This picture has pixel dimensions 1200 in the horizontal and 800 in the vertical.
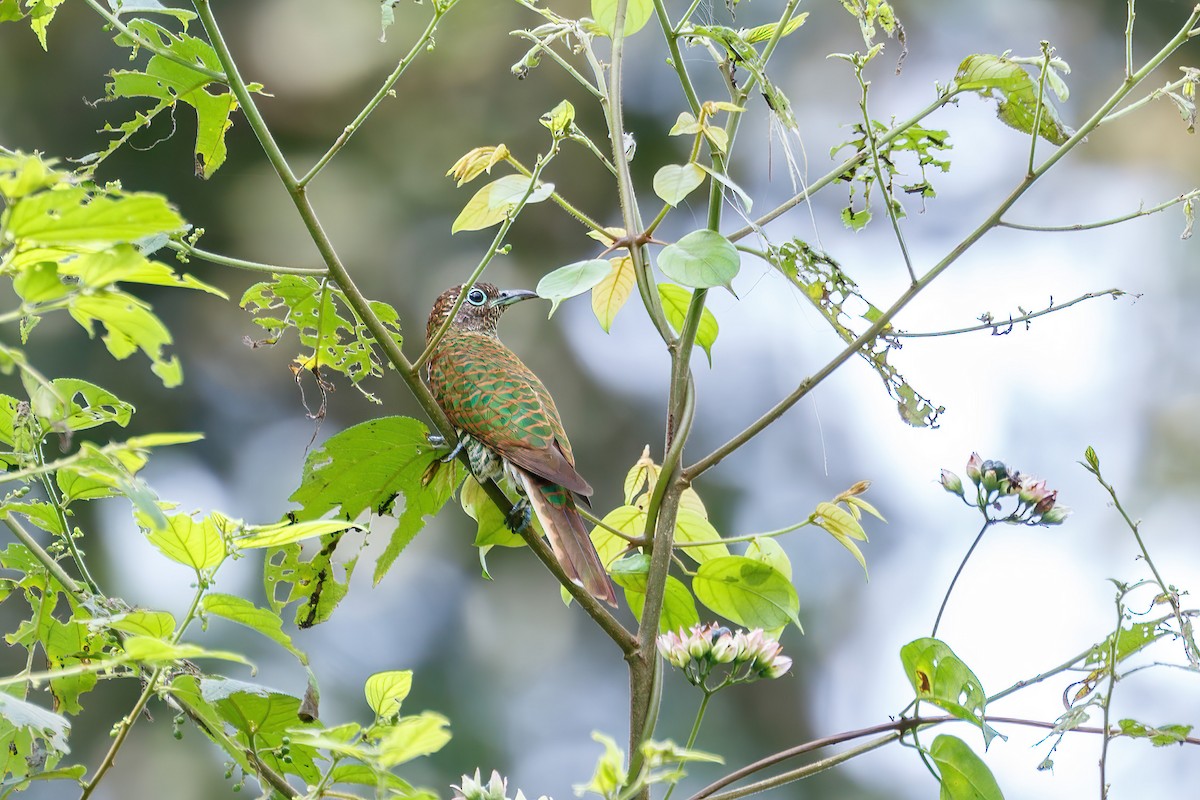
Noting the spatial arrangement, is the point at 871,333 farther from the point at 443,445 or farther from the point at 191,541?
the point at 191,541

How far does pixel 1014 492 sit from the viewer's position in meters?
1.34

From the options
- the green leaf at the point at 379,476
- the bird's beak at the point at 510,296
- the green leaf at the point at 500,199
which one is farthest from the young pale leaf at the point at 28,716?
the bird's beak at the point at 510,296

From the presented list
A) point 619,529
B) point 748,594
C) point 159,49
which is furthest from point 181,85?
point 748,594

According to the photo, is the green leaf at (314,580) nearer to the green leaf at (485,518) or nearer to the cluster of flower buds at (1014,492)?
the green leaf at (485,518)

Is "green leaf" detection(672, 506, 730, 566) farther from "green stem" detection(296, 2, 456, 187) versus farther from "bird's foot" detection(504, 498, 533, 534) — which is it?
"green stem" detection(296, 2, 456, 187)

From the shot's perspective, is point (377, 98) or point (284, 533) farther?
point (377, 98)

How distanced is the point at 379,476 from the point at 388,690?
0.43 metres

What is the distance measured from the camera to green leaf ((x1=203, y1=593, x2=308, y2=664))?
87cm

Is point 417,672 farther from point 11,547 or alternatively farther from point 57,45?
point 11,547

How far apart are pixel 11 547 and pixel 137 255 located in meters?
0.61

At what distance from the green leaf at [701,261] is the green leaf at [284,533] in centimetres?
38

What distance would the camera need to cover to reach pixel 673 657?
1.26 metres

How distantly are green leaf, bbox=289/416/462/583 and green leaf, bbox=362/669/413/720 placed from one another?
0.36 meters

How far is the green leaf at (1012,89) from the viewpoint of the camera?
1.27 m
